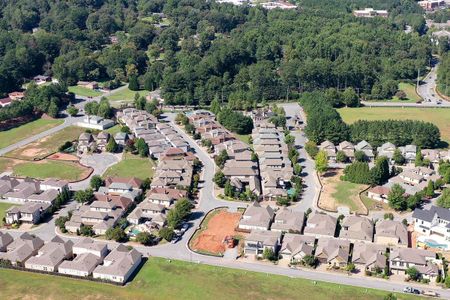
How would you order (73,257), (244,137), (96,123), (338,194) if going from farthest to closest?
(96,123) → (244,137) → (338,194) → (73,257)

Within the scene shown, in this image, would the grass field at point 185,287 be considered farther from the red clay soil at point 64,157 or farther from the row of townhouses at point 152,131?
the row of townhouses at point 152,131

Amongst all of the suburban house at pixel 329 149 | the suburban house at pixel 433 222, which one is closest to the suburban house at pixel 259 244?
the suburban house at pixel 433 222

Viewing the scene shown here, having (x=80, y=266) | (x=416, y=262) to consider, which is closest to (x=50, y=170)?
(x=80, y=266)

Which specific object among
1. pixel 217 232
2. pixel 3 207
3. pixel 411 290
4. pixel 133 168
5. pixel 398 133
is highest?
pixel 398 133

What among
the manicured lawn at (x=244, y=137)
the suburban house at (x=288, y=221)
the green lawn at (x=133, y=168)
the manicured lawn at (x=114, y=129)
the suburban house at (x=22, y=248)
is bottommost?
the suburban house at (x=288, y=221)

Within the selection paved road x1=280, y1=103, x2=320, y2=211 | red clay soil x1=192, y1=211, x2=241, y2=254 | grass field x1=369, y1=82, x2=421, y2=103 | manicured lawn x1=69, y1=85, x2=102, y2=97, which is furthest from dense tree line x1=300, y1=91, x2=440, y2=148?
manicured lawn x1=69, y1=85, x2=102, y2=97

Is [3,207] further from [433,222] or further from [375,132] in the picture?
[375,132]
